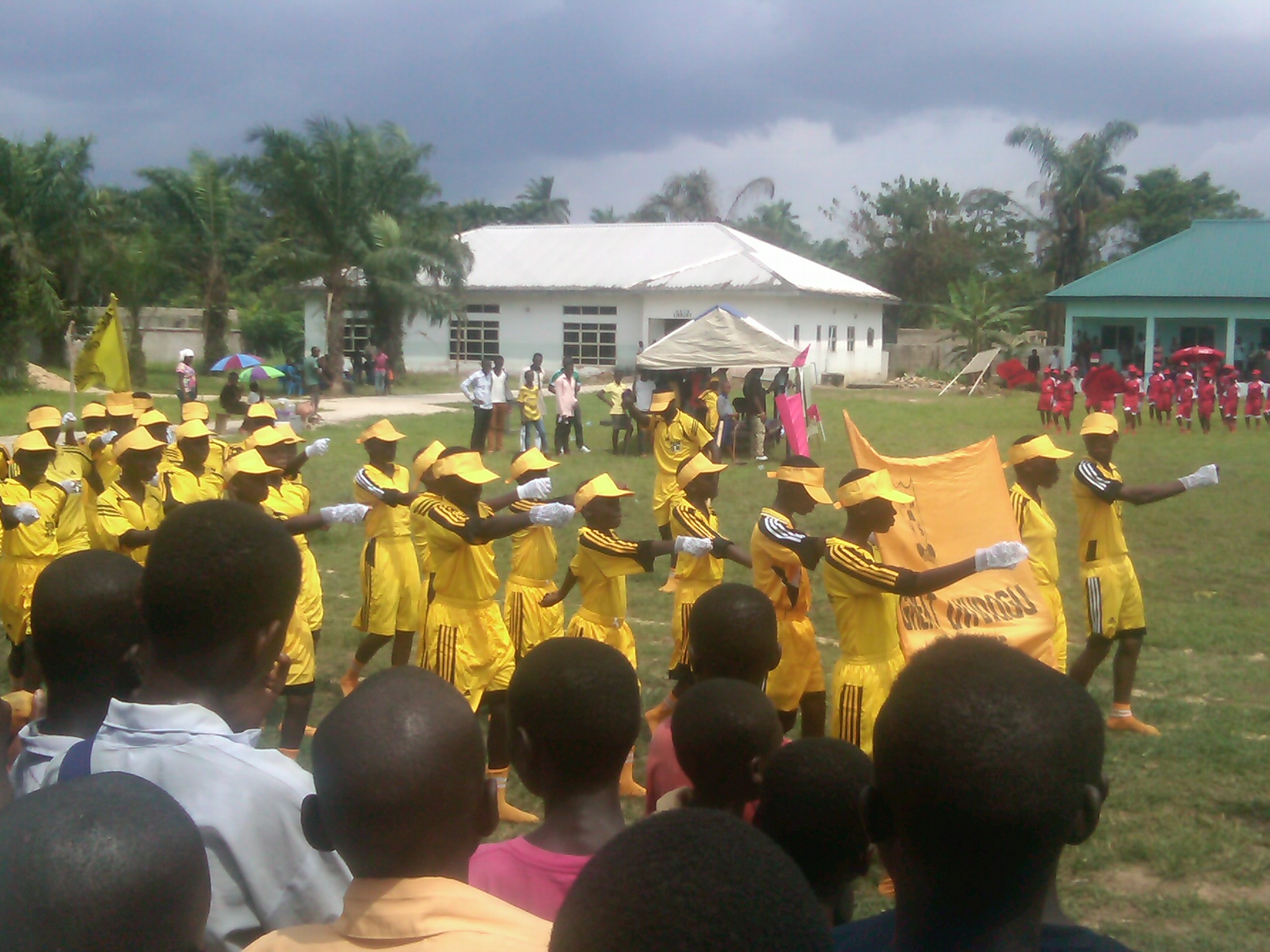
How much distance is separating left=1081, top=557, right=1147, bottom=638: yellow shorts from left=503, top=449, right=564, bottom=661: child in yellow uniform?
10.2ft

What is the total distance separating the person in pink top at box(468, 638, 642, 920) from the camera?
9.06 ft

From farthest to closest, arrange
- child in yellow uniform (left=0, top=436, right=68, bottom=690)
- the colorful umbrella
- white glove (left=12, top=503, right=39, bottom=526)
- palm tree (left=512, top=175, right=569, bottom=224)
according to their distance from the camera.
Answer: palm tree (left=512, top=175, right=569, bottom=224)
the colorful umbrella
child in yellow uniform (left=0, top=436, right=68, bottom=690)
white glove (left=12, top=503, right=39, bottom=526)

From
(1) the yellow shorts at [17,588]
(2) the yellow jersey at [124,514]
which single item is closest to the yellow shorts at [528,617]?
(2) the yellow jersey at [124,514]

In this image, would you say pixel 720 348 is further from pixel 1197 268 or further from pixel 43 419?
pixel 1197 268

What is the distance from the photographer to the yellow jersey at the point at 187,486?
274 inches

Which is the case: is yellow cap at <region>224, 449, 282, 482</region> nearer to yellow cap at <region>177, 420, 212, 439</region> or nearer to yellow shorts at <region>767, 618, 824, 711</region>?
yellow cap at <region>177, 420, 212, 439</region>

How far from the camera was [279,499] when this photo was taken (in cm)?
693

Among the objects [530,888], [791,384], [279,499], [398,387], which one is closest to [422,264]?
[398,387]

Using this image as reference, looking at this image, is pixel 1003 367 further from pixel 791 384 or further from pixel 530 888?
pixel 530 888

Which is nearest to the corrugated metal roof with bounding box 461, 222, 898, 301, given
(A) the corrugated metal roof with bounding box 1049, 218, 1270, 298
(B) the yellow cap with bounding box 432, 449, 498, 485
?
(A) the corrugated metal roof with bounding box 1049, 218, 1270, 298

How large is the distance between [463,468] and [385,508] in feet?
5.19

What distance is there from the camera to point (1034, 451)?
6699 millimetres

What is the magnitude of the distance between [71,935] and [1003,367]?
36042 millimetres

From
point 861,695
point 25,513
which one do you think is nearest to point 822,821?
point 861,695
